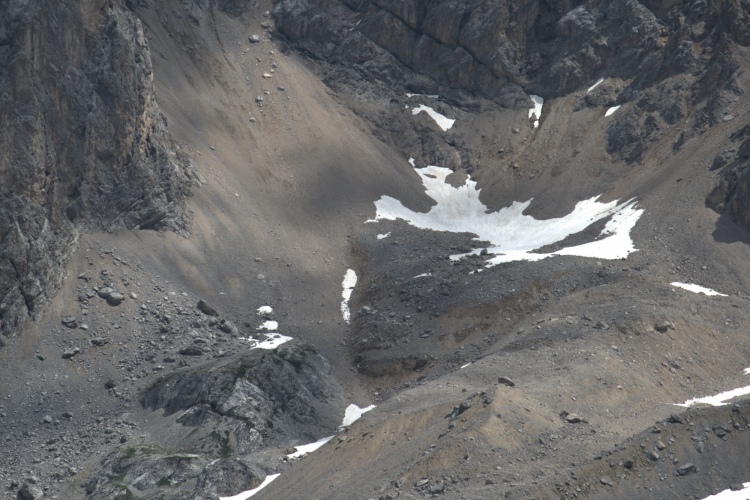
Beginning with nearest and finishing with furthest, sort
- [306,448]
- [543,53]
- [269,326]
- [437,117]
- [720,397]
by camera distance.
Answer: [720,397] < [306,448] < [269,326] < [437,117] < [543,53]

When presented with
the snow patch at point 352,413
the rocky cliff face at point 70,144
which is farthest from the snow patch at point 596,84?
the snow patch at point 352,413

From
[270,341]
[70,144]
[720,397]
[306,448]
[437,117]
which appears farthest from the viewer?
[437,117]

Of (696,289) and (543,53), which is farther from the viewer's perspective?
(543,53)

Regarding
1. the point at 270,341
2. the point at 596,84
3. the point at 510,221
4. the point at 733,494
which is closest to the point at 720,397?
the point at 733,494

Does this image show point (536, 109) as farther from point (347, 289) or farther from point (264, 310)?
point (264, 310)

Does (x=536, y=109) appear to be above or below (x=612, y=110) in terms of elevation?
below

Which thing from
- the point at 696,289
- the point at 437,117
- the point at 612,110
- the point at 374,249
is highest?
the point at 612,110

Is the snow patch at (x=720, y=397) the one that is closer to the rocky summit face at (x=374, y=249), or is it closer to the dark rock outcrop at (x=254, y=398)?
the rocky summit face at (x=374, y=249)
